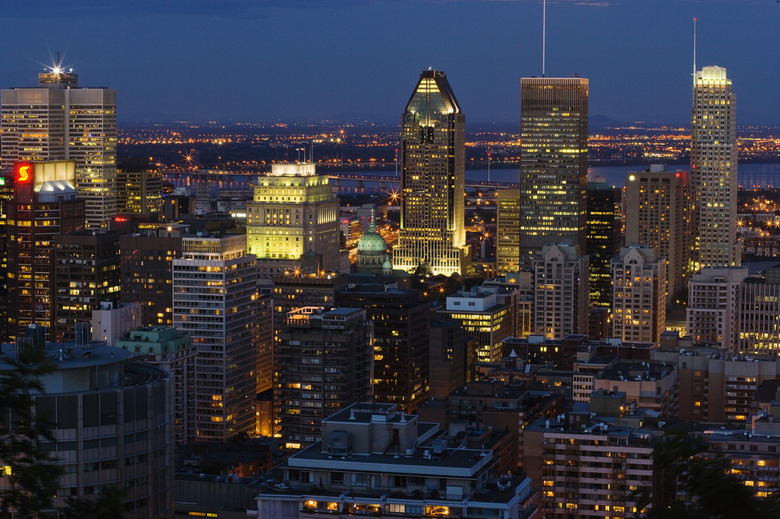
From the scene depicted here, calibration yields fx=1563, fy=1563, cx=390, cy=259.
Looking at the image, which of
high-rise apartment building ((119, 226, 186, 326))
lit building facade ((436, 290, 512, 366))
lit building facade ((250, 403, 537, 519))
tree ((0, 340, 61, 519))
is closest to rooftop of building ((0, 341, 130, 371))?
tree ((0, 340, 61, 519))

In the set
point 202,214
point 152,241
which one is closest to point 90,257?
point 152,241

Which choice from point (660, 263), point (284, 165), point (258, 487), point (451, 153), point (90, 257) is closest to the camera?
point (258, 487)

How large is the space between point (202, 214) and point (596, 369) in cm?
6399

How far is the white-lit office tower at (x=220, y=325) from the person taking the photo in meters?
79.8

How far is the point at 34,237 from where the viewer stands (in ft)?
328

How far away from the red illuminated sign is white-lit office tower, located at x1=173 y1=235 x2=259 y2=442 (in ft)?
77.7

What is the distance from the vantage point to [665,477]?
23547 mm

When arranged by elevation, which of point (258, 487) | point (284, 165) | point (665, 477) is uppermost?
point (284, 165)

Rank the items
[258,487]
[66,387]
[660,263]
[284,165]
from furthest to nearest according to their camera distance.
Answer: [284,165] → [660,263] → [258,487] → [66,387]

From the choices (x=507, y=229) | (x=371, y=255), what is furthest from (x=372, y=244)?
(x=507, y=229)

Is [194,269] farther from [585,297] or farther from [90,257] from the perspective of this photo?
[585,297]

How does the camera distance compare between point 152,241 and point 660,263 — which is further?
point 660,263

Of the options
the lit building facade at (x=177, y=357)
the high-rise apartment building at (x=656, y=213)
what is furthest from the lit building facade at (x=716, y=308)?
the lit building facade at (x=177, y=357)

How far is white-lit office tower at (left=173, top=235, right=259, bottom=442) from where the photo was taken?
79.8m
